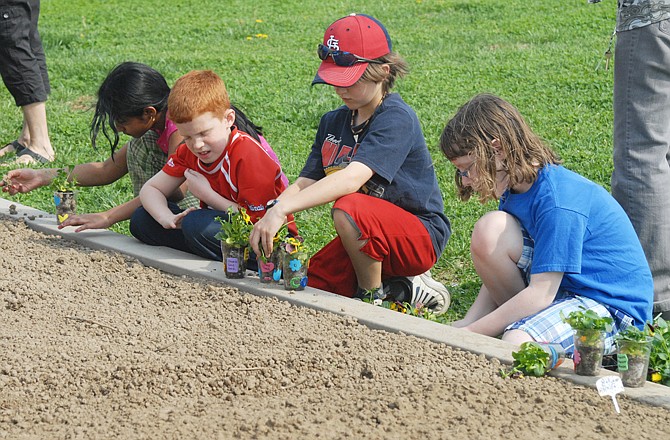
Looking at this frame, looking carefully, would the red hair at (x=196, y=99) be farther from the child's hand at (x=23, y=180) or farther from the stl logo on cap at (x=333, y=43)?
the child's hand at (x=23, y=180)

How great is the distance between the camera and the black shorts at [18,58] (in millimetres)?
7211

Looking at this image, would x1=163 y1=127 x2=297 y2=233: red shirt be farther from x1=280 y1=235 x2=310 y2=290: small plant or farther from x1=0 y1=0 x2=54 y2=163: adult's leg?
x1=0 y1=0 x2=54 y2=163: adult's leg

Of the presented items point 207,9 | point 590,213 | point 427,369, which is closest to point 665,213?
point 590,213

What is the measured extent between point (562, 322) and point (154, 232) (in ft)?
7.36

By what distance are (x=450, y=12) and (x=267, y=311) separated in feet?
28.8

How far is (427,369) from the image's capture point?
11.1 ft

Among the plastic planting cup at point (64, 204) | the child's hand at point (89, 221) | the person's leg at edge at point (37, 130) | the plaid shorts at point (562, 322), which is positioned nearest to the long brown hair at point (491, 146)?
the plaid shorts at point (562, 322)

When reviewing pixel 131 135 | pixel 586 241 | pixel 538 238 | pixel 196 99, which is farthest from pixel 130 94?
pixel 586 241

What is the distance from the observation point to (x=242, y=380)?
3432 millimetres

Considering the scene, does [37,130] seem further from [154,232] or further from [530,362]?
[530,362]

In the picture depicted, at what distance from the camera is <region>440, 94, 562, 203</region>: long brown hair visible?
3758 millimetres

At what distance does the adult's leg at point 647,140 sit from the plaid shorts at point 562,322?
24.6 inches

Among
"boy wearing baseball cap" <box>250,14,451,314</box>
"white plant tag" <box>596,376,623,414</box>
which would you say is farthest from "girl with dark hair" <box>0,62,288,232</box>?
"white plant tag" <box>596,376,623,414</box>

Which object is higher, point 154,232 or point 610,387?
point 610,387
